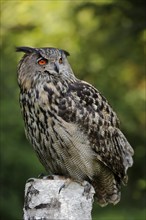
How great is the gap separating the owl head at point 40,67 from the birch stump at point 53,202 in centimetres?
133

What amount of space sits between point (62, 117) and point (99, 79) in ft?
13.8

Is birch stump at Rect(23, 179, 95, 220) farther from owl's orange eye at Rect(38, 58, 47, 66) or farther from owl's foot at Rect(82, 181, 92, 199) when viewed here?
owl's orange eye at Rect(38, 58, 47, 66)

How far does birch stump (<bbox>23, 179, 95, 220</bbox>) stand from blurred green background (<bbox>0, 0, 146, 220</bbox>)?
12.2 ft

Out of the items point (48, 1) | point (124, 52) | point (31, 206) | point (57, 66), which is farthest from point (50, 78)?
point (48, 1)

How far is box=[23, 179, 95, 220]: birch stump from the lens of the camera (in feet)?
18.1

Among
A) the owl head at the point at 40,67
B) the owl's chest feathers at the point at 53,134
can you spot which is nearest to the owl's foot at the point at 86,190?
the owl's chest feathers at the point at 53,134

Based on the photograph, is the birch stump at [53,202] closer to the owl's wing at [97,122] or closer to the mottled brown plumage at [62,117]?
the mottled brown plumage at [62,117]

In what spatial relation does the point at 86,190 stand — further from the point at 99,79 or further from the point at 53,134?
the point at 99,79

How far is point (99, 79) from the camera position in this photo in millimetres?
11094

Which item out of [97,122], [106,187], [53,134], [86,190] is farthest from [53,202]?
[106,187]

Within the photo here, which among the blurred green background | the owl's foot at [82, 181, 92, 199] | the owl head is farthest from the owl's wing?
the blurred green background

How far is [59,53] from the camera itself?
710 centimetres

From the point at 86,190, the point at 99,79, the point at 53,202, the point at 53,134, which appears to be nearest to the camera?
the point at 53,202

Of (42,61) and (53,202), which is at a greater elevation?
(42,61)
